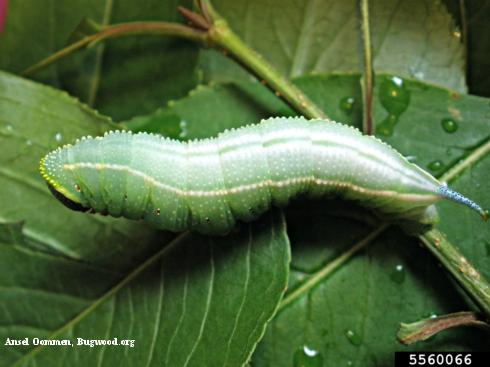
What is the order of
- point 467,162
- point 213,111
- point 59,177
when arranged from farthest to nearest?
point 213,111 < point 467,162 < point 59,177

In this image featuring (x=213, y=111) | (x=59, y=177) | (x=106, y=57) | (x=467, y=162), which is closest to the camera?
(x=59, y=177)

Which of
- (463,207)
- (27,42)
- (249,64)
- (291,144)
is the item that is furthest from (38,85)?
(463,207)

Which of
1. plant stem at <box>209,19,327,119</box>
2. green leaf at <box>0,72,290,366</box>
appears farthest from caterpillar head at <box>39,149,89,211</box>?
plant stem at <box>209,19,327,119</box>

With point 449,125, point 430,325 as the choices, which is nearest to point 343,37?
point 449,125

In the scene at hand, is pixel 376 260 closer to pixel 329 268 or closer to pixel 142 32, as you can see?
pixel 329 268

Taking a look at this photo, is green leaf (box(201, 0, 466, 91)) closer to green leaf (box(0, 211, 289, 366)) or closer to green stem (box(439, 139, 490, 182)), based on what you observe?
green stem (box(439, 139, 490, 182))

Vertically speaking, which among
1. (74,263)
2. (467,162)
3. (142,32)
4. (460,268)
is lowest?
(460,268)
